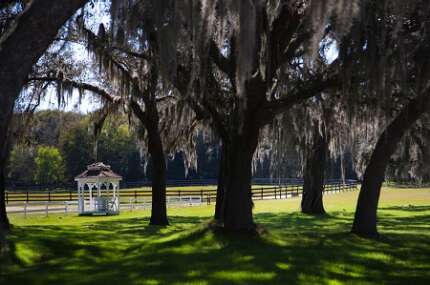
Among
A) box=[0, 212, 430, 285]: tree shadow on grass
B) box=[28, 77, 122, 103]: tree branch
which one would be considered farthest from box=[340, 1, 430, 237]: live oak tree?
box=[28, 77, 122, 103]: tree branch

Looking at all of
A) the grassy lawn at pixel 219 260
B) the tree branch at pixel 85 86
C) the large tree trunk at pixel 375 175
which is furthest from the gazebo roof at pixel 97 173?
the large tree trunk at pixel 375 175

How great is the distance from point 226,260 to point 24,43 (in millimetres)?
4992

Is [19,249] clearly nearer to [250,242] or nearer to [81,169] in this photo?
[250,242]

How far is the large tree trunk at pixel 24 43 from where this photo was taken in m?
6.32

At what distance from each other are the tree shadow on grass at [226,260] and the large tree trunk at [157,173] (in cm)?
506

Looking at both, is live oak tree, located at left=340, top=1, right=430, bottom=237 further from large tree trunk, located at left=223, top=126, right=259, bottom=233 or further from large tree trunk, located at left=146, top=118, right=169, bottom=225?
large tree trunk, located at left=146, top=118, right=169, bottom=225

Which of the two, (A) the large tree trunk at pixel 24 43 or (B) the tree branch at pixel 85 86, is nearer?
(A) the large tree trunk at pixel 24 43

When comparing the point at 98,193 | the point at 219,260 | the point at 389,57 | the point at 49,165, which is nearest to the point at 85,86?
the point at 219,260

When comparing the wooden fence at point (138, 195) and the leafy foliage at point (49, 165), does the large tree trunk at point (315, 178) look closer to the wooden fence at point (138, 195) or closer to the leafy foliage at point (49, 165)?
the wooden fence at point (138, 195)

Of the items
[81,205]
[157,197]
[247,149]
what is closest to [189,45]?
[247,149]

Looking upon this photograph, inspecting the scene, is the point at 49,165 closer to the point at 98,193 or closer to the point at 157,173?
the point at 98,193

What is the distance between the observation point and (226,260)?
32.1ft

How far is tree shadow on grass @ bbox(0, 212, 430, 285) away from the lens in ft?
28.3

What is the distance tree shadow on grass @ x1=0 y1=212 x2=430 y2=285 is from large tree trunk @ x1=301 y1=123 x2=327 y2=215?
10602 millimetres
